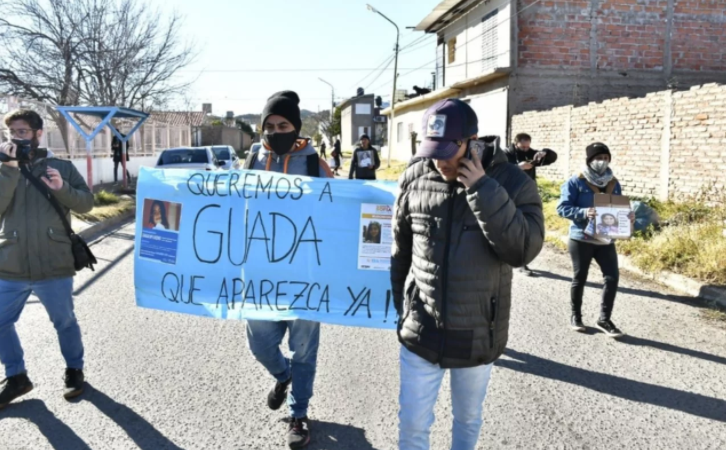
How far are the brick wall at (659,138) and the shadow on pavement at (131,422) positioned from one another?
1043 centimetres

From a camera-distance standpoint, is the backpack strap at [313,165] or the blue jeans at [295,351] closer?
the blue jeans at [295,351]

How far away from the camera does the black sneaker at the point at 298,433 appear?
355cm

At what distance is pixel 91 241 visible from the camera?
11383 mm

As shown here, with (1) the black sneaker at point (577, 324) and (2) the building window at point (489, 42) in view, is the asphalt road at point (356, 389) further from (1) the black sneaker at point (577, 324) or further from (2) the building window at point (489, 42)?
(2) the building window at point (489, 42)

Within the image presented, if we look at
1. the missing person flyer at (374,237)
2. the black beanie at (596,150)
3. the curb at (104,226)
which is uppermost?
the black beanie at (596,150)

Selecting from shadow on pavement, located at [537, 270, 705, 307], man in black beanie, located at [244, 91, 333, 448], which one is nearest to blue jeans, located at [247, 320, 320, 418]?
man in black beanie, located at [244, 91, 333, 448]

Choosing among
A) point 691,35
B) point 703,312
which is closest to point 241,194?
point 703,312

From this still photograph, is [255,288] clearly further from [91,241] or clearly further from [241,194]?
[91,241]

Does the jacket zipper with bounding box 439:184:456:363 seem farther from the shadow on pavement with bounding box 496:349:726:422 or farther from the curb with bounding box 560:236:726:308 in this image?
the curb with bounding box 560:236:726:308

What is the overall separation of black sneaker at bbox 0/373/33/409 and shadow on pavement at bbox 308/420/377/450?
2008 mm

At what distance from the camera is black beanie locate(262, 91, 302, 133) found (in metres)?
3.75

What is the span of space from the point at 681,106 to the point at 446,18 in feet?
55.9

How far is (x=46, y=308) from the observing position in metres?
4.19

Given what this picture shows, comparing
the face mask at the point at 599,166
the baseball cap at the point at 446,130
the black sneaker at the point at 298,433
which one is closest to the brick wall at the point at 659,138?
the face mask at the point at 599,166
